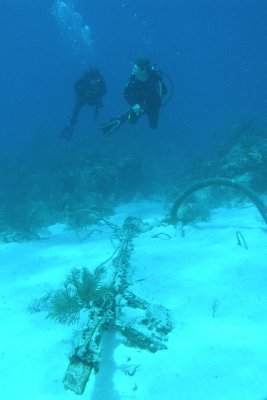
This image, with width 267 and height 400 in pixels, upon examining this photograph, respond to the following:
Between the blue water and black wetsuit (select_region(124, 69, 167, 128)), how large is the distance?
41.5 meters

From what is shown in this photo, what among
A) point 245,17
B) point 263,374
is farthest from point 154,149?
point 245,17

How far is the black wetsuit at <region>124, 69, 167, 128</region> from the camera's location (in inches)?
325

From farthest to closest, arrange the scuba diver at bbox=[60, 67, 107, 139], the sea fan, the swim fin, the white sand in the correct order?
the scuba diver at bbox=[60, 67, 107, 139]
the swim fin
the sea fan
the white sand

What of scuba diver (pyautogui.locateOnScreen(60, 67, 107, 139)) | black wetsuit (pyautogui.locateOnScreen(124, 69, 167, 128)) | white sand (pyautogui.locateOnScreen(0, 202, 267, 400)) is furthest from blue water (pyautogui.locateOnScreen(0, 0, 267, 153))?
white sand (pyautogui.locateOnScreen(0, 202, 267, 400))

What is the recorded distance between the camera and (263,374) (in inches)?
124

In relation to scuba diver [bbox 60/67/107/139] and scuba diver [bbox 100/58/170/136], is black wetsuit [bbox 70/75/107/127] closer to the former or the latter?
scuba diver [bbox 60/67/107/139]

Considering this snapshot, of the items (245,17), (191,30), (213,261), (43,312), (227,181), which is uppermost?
(191,30)

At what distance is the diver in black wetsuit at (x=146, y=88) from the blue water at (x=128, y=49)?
41.5 meters

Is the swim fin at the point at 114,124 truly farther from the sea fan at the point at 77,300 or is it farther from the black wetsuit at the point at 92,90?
the sea fan at the point at 77,300

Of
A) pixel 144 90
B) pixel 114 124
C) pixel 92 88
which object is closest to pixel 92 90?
pixel 92 88

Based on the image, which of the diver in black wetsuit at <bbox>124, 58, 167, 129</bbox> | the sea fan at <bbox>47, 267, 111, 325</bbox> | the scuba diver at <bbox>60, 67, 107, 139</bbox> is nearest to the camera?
the sea fan at <bbox>47, 267, 111, 325</bbox>

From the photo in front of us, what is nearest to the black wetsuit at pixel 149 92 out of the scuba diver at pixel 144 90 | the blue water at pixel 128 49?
the scuba diver at pixel 144 90

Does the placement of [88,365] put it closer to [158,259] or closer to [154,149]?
[158,259]

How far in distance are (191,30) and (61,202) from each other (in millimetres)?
120237
